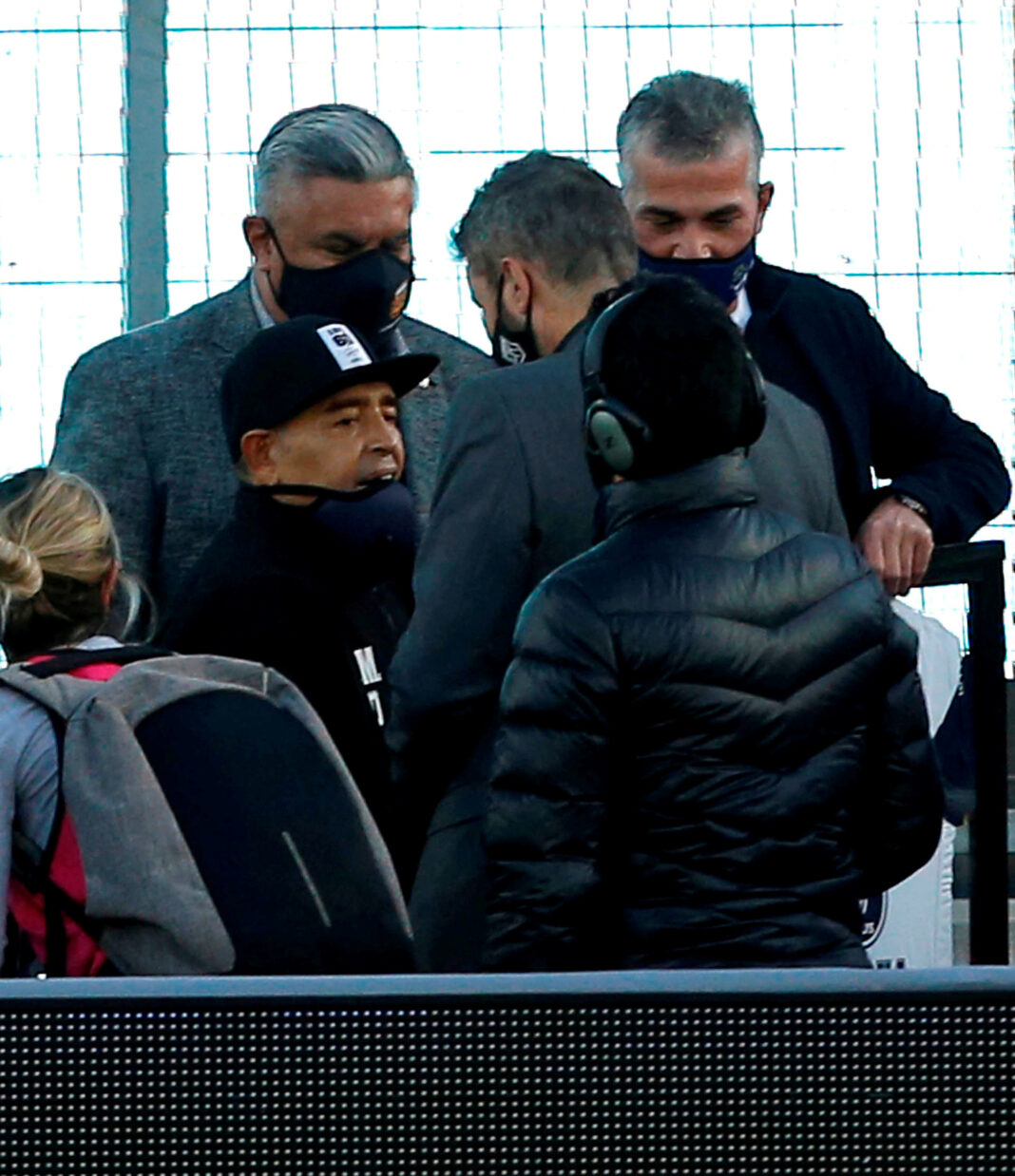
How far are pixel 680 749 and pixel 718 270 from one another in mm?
1089

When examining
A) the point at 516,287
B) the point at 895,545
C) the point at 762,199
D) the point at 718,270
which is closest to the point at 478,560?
the point at 516,287

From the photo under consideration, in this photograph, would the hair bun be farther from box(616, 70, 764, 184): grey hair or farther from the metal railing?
the metal railing

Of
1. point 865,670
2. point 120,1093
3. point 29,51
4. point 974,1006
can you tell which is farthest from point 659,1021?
point 29,51

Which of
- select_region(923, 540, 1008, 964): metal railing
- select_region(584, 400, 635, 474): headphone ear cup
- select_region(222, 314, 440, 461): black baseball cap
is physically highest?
select_region(222, 314, 440, 461): black baseball cap

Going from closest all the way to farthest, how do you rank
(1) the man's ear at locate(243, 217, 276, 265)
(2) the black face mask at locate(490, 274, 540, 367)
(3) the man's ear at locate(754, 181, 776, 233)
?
(2) the black face mask at locate(490, 274, 540, 367) < (3) the man's ear at locate(754, 181, 776, 233) < (1) the man's ear at locate(243, 217, 276, 265)

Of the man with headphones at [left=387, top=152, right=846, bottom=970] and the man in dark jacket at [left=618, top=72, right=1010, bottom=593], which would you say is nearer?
the man with headphones at [left=387, top=152, right=846, bottom=970]

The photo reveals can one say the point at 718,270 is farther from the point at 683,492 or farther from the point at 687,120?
the point at 683,492

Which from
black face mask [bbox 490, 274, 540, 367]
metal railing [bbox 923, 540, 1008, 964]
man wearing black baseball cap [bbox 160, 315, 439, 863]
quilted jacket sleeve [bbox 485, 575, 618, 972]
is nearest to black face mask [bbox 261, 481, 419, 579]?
man wearing black baseball cap [bbox 160, 315, 439, 863]

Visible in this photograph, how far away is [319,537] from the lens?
9.95 feet

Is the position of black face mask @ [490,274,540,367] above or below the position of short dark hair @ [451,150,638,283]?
below

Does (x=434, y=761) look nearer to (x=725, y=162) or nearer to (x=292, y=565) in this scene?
(x=292, y=565)

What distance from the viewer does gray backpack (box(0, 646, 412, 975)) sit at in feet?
7.87

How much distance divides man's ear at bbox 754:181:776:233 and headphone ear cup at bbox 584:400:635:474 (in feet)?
3.24

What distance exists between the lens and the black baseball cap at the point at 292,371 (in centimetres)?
311
